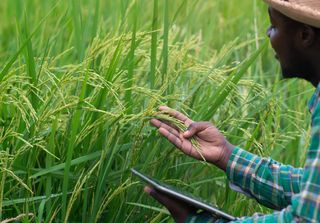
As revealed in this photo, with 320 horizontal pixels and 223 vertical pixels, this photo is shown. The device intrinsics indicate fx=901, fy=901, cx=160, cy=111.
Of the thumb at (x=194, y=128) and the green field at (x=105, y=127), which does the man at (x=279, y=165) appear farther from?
the green field at (x=105, y=127)

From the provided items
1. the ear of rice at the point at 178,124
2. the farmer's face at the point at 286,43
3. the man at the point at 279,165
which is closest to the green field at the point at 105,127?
the ear of rice at the point at 178,124

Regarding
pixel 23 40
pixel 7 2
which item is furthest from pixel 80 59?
pixel 7 2

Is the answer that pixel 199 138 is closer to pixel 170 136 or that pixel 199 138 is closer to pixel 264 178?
pixel 170 136

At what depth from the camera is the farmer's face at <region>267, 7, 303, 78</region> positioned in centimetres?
189

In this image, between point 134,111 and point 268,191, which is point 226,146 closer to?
point 268,191

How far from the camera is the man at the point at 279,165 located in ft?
5.52

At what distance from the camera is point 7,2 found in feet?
13.3

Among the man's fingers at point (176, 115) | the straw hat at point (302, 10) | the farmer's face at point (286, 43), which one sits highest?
the straw hat at point (302, 10)

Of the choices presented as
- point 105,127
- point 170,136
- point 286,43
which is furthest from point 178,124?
point 286,43

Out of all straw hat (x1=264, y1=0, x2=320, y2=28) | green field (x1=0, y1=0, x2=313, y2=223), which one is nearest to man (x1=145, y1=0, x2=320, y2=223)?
straw hat (x1=264, y1=0, x2=320, y2=28)

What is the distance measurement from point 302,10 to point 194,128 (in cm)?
42

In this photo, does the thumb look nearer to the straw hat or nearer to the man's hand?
the man's hand

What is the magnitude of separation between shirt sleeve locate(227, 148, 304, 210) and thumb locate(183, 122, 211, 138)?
115 millimetres

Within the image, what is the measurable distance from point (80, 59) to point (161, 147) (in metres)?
0.39
